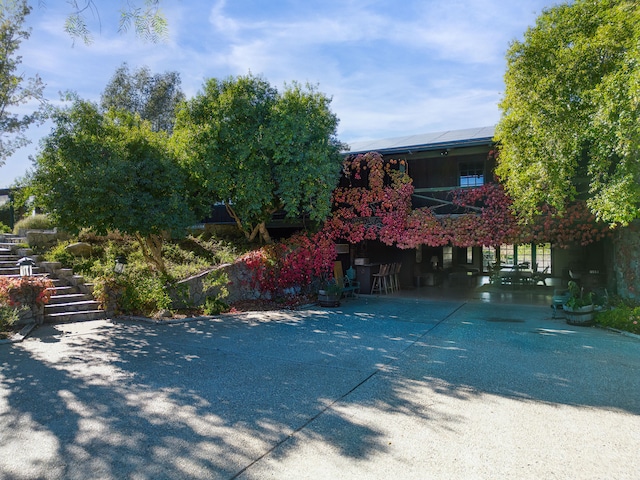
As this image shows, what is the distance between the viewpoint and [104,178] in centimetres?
787

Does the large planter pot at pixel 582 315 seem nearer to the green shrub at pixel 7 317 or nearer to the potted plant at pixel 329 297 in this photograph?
the potted plant at pixel 329 297

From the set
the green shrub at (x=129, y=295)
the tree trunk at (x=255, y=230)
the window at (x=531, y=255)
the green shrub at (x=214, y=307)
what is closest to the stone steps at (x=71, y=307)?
the green shrub at (x=129, y=295)

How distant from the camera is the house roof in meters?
11.0

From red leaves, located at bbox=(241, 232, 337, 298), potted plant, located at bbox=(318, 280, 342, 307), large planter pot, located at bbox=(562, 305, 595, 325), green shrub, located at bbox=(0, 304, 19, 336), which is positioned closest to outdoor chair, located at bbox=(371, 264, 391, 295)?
red leaves, located at bbox=(241, 232, 337, 298)

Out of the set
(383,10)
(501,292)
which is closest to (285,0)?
(383,10)

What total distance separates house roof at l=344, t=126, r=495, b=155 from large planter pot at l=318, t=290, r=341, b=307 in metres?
4.52

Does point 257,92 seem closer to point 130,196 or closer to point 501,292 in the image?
point 130,196

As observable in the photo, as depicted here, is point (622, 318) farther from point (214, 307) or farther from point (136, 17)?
point (136, 17)

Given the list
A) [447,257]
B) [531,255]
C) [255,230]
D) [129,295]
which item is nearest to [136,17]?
[129,295]

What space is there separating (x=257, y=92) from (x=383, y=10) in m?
5.56

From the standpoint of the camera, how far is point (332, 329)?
26.8 feet

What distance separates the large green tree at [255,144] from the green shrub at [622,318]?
6.73 meters

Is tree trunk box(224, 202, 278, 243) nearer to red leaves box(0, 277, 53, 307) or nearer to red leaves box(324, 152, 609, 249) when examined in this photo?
red leaves box(324, 152, 609, 249)

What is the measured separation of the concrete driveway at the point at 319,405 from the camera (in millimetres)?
3230
